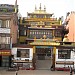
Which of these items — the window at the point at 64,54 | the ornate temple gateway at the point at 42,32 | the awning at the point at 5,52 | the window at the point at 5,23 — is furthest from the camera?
the ornate temple gateway at the point at 42,32

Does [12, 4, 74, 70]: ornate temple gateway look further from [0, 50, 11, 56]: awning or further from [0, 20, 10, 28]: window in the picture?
[0, 20, 10, 28]: window

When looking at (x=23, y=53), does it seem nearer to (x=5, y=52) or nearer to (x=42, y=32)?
(x=5, y=52)

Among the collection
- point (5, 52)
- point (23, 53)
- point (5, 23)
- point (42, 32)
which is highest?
point (5, 23)

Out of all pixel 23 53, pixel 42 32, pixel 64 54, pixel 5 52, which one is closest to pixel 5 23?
pixel 5 52

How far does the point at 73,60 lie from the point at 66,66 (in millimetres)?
1186

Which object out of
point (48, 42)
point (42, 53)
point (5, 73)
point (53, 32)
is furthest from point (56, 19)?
point (5, 73)

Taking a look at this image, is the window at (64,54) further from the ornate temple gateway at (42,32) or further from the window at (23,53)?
the window at (23,53)

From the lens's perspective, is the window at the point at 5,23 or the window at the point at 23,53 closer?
the window at the point at 23,53

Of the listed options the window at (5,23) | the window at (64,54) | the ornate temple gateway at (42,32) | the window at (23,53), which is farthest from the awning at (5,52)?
the window at (64,54)

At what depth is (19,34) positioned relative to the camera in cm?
4297

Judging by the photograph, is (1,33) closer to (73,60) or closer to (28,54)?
(28,54)

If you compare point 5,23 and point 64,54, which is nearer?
point 64,54

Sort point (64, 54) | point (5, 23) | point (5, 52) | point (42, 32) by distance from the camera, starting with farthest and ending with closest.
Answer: point (42, 32) < point (5, 23) < point (64, 54) < point (5, 52)

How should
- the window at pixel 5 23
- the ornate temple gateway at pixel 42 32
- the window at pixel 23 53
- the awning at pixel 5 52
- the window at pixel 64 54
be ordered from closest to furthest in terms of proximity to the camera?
the awning at pixel 5 52 → the window at pixel 23 53 → the window at pixel 64 54 → the window at pixel 5 23 → the ornate temple gateway at pixel 42 32
